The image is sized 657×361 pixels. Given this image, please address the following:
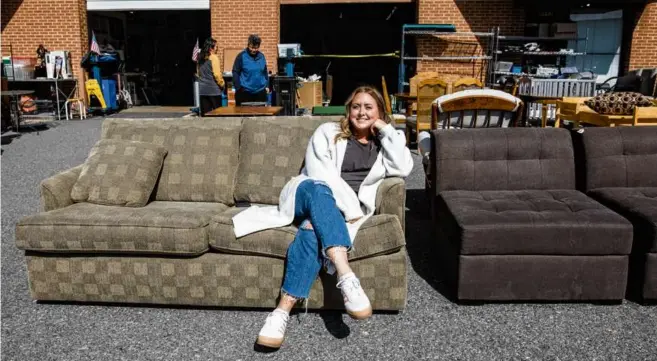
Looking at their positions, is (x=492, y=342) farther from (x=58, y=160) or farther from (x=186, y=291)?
(x=58, y=160)

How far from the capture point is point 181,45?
1984 centimetres

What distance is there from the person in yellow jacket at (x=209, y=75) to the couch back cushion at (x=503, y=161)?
567 cm

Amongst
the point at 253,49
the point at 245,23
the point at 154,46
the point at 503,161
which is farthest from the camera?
the point at 154,46

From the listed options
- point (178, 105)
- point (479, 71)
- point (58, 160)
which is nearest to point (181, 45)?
point (178, 105)

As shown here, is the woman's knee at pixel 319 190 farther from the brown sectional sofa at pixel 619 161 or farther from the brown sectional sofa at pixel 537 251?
the brown sectional sofa at pixel 619 161

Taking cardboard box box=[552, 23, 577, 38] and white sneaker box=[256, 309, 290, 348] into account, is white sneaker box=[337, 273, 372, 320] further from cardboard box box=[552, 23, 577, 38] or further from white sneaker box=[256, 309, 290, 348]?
cardboard box box=[552, 23, 577, 38]

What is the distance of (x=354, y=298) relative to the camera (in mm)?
2773

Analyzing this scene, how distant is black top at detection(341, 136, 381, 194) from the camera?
11.2 feet

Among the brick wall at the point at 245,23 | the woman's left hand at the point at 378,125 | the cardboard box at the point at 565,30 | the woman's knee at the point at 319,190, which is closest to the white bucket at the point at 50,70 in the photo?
the brick wall at the point at 245,23

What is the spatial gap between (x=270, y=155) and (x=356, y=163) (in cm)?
68

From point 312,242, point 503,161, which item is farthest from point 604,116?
point 312,242

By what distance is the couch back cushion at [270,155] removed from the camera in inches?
148

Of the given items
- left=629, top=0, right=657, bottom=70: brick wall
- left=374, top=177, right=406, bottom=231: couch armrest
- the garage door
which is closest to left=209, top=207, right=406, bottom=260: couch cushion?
left=374, top=177, right=406, bottom=231: couch armrest

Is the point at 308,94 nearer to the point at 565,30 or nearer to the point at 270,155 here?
the point at 565,30
